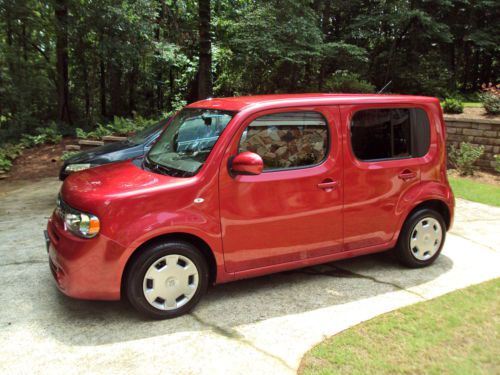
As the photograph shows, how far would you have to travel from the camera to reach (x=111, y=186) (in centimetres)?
352

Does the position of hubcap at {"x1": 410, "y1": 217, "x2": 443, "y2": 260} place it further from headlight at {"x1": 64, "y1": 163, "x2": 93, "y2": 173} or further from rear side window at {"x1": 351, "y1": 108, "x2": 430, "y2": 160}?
headlight at {"x1": 64, "y1": 163, "x2": 93, "y2": 173}

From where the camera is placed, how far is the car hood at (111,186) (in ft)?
11.0

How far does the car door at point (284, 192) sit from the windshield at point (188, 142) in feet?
0.74

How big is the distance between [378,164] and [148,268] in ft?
7.74

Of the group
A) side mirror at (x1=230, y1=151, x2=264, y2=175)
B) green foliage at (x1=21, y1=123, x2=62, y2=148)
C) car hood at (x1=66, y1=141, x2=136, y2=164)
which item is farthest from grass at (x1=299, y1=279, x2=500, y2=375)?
green foliage at (x1=21, y1=123, x2=62, y2=148)

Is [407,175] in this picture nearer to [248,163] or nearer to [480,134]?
[248,163]

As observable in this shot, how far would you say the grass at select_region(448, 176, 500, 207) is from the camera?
7.72m

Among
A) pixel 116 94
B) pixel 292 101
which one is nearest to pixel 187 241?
pixel 292 101

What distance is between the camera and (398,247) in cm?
459

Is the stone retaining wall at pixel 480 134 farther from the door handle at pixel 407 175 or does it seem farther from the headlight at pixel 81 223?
the headlight at pixel 81 223

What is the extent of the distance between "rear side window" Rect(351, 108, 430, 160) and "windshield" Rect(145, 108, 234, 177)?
1.29 meters

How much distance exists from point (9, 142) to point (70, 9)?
14.5 ft

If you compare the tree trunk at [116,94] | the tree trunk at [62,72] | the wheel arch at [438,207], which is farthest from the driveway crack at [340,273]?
the tree trunk at [116,94]

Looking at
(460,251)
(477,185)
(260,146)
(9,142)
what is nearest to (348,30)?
(477,185)
